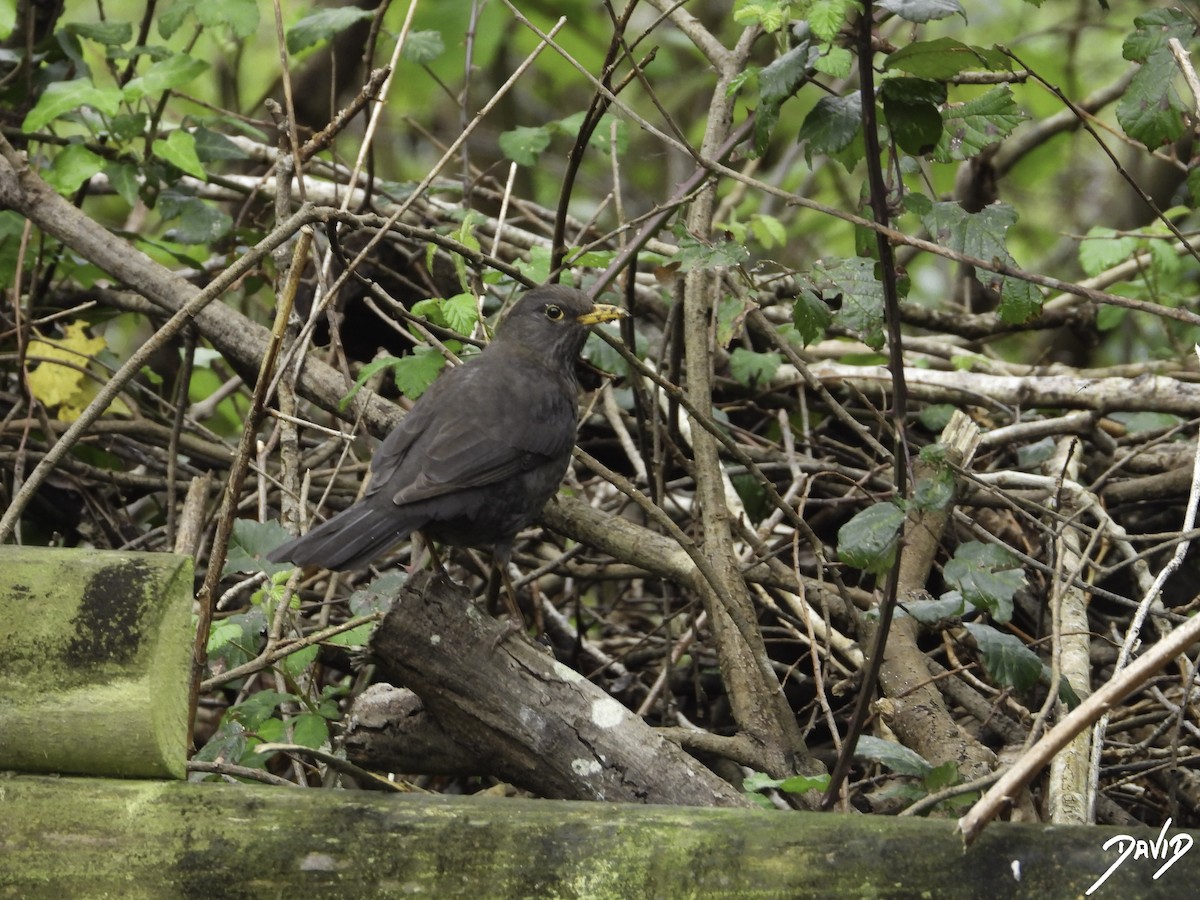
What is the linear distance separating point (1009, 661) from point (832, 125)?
1131mm

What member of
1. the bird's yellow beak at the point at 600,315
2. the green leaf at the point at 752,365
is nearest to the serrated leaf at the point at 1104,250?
the green leaf at the point at 752,365

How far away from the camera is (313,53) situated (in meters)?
5.70

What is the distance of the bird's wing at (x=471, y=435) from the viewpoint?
3320 millimetres

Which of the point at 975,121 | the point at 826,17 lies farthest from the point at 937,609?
the point at 826,17

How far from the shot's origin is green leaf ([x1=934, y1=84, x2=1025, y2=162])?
2572 millimetres

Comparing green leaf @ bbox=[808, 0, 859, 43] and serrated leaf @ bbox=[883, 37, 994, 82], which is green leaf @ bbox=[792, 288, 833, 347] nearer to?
serrated leaf @ bbox=[883, 37, 994, 82]

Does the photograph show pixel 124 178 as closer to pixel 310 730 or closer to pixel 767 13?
pixel 310 730

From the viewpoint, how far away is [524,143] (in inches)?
164

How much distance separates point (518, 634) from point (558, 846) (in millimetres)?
1032

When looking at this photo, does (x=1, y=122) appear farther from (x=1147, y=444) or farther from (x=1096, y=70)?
(x=1096, y=70)

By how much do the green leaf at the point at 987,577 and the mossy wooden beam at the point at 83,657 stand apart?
151 cm

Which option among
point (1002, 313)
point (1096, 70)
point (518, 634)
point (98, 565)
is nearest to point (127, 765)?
point (98, 565)

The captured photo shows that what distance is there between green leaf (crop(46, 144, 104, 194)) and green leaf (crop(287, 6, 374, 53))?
0.72 m

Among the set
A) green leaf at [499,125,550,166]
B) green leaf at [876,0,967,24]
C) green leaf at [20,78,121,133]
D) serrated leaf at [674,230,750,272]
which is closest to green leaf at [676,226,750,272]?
serrated leaf at [674,230,750,272]
